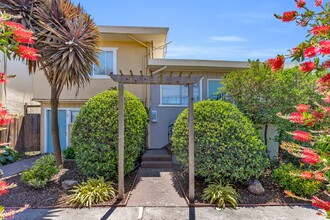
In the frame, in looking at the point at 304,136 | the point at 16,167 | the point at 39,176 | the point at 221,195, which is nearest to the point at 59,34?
the point at 39,176

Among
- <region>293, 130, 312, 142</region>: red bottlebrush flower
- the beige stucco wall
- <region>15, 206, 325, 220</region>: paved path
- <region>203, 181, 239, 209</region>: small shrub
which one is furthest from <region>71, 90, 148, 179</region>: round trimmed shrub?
<region>293, 130, 312, 142</region>: red bottlebrush flower

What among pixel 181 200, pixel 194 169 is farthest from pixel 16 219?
pixel 194 169

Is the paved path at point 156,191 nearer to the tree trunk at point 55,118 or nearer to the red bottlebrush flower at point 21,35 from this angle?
the tree trunk at point 55,118

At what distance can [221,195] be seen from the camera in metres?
5.21

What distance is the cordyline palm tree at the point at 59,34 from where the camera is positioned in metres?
6.12

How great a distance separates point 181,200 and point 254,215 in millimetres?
1704

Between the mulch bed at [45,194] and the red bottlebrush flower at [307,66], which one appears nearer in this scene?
the red bottlebrush flower at [307,66]

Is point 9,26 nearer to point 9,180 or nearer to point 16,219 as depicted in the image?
point 16,219

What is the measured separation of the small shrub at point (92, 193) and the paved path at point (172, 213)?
22 cm

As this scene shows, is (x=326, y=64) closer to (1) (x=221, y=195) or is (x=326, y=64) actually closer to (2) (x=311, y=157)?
(2) (x=311, y=157)

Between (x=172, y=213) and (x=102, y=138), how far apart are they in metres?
2.71

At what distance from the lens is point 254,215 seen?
15.4 feet

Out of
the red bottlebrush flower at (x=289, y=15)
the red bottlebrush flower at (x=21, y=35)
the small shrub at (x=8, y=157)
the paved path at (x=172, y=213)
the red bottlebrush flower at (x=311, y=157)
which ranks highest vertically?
the red bottlebrush flower at (x=289, y=15)

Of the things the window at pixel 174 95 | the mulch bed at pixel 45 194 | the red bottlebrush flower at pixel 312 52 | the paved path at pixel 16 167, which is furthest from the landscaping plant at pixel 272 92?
the paved path at pixel 16 167
